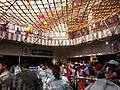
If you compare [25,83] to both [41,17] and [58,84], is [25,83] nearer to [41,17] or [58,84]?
[58,84]

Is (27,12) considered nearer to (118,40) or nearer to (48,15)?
(48,15)

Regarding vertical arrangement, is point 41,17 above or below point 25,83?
above

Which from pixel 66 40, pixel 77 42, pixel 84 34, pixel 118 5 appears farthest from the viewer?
pixel 66 40

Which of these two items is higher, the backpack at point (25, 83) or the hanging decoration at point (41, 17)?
the hanging decoration at point (41, 17)

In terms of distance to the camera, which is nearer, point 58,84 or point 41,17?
point 58,84

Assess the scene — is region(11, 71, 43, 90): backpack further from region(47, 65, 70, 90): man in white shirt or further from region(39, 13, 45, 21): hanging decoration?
region(39, 13, 45, 21): hanging decoration

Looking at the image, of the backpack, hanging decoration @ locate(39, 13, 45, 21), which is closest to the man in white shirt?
the backpack

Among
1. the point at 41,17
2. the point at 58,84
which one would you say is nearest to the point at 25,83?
the point at 58,84

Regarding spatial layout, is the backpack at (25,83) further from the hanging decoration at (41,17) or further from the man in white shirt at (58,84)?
the hanging decoration at (41,17)

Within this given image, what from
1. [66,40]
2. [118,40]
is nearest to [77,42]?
[66,40]

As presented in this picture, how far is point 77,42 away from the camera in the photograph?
46.0 ft

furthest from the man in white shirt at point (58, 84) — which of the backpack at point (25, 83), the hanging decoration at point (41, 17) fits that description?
the hanging decoration at point (41, 17)

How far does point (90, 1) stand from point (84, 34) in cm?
671

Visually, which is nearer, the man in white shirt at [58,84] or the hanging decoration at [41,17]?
the man in white shirt at [58,84]
